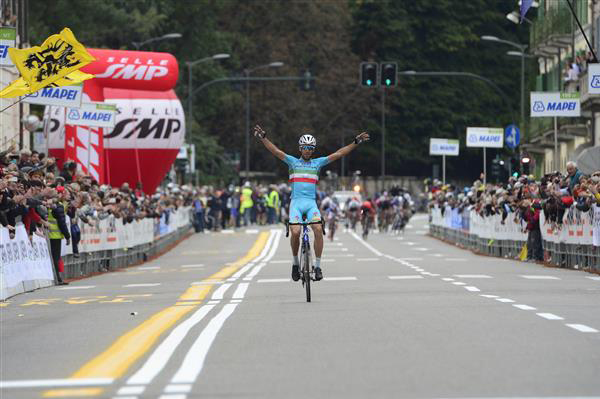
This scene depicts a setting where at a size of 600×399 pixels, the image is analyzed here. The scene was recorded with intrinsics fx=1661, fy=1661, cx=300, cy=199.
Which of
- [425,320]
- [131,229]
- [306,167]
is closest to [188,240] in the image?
[131,229]

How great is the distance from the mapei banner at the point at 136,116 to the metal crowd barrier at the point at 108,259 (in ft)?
13.6

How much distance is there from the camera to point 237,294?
22531 millimetres

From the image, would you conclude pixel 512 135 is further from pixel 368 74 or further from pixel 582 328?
pixel 582 328

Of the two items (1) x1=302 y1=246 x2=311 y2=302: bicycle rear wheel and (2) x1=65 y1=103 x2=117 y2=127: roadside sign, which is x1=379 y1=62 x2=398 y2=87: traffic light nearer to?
(2) x1=65 y1=103 x2=117 y2=127: roadside sign

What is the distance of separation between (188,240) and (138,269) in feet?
79.2

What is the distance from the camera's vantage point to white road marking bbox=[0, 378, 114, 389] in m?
10.7

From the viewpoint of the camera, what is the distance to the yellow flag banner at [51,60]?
26.0 metres

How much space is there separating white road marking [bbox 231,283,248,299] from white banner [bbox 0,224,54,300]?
10.4 feet

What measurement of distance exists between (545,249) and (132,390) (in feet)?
86.4

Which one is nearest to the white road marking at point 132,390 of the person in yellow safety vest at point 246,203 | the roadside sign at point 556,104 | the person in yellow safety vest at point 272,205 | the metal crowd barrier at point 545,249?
the metal crowd barrier at point 545,249

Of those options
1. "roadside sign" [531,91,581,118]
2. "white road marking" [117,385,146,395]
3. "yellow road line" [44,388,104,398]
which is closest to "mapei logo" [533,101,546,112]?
"roadside sign" [531,91,581,118]

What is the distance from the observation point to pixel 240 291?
23484 millimetres

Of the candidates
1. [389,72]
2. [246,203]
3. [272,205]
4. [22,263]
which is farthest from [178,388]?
[272,205]

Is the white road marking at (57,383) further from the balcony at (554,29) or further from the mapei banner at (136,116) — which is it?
the balcony at (554,29)
